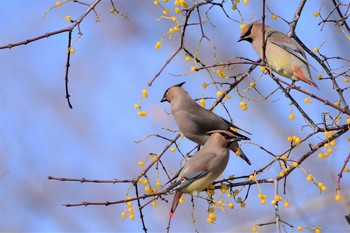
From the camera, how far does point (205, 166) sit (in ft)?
10.6

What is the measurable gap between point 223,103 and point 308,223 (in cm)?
64

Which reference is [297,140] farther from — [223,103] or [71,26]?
[71,26]

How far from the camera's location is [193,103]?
3727 mm

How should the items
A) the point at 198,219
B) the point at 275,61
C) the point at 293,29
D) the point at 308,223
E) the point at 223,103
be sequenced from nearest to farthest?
the point at 308,223
the point at 223,103
the point at 293,29
the point at 275,61
the point at 198,219

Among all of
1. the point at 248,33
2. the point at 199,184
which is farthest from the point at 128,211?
the point at 248,33

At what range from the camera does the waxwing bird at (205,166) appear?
3166 millimetres

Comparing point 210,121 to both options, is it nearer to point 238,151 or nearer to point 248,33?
point 238,151

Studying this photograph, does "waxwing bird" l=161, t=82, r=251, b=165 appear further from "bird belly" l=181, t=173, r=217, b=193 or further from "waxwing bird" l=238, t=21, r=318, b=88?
"waxwing bird" l=238, t=21, r=318, b=88

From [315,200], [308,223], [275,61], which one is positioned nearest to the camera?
[308,223]

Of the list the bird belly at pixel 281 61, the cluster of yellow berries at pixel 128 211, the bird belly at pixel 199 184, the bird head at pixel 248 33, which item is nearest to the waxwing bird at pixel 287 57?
the bird belly at pixel 281 61

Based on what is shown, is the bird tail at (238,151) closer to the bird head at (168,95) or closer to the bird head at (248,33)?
the bird head at (168,95)

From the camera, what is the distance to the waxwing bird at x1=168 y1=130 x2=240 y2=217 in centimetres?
317

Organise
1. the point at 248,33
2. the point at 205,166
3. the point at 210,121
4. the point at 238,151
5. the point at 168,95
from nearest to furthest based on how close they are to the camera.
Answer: the point at 205,166, the point at 238,151, the point at 210,121, the point at 168,95, the point at 248,33

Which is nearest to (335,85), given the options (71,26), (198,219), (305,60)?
(305,60)
